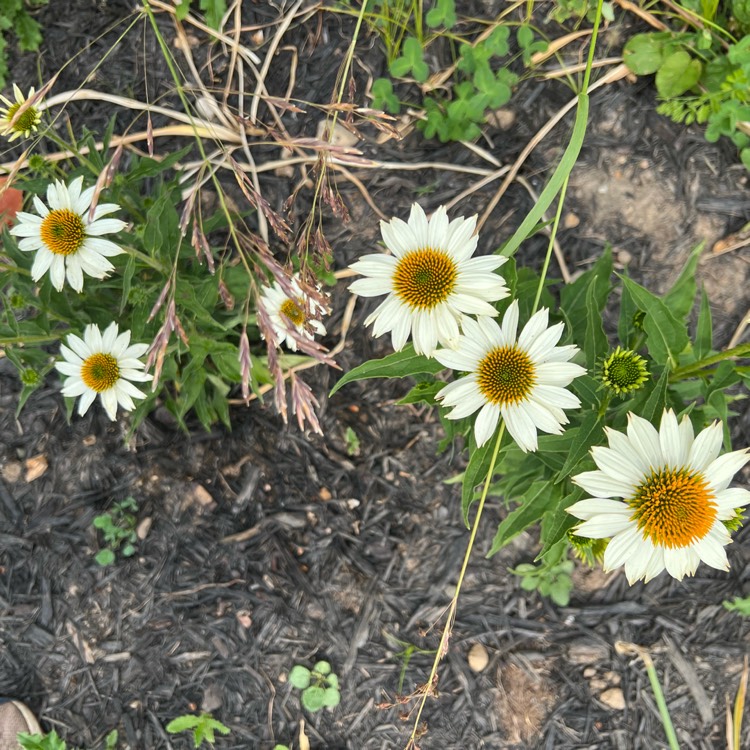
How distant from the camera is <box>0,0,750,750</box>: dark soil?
2168 mm

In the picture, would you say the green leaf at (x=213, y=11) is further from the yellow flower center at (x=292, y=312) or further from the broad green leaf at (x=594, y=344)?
the broad green leaf at (x=594, y=344)

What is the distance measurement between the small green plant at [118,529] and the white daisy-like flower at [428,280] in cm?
134

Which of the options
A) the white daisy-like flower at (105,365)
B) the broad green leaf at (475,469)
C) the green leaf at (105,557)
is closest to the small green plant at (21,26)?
the white daisy-like flower at (105,365)

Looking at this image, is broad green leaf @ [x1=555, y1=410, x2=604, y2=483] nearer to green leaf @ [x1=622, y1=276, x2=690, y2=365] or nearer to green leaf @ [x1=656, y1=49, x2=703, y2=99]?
green leaf @ [x1=622, y1=276, x2=690, y2=365]

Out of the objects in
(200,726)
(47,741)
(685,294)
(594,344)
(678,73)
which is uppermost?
(678,73)

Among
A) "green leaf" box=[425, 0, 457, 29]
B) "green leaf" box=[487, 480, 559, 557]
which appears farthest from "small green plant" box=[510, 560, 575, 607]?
"green leaf" box=[425, 0, 457, 29]

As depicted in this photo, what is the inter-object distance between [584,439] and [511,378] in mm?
216

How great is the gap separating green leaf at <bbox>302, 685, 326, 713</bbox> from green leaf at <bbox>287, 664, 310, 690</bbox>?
26 millimetres

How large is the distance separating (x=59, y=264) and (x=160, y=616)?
131 centimetres

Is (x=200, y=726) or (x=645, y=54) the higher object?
(x=645, y=54)

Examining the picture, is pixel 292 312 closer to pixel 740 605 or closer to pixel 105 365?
pixel 105 365

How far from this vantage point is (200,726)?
2121mm

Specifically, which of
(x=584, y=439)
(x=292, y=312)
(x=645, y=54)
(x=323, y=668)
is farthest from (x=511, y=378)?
(x=645, y=54)

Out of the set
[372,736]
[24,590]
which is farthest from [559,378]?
[24,590]
